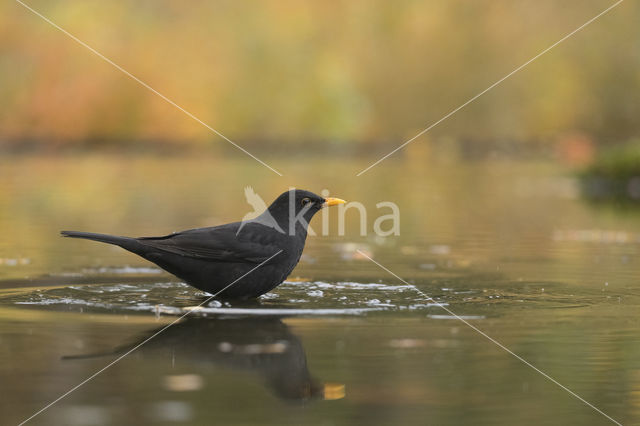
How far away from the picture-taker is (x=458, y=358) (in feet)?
20.6

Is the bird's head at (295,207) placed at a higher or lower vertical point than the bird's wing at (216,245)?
higher

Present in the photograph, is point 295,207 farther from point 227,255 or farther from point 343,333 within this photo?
point 343,333

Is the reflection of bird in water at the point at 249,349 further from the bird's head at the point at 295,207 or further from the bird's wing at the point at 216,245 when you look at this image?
the bird's head at the point at 295,207

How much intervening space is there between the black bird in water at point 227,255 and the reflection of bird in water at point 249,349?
0.93 metres

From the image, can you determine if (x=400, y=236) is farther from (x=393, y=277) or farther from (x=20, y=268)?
(x=20, y=268)

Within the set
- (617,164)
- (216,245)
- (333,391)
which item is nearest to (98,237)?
(216,245)

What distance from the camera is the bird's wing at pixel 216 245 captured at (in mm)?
8500

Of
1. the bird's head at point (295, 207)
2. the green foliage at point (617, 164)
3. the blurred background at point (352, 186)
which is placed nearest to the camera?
the blurred background at point (352, 186)

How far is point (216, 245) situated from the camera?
339 inches

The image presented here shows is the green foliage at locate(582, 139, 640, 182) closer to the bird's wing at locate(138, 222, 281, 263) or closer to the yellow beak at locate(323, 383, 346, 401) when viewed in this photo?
the bird's wing at locate(138, 222, 281, 263)

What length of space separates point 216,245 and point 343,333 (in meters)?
1.89

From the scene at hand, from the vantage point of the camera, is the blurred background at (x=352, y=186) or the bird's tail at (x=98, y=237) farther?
the bird's tail at (x=98, y=237)

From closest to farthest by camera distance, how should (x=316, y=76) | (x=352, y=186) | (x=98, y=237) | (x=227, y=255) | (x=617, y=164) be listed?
(x=98, y=237), (x=227, y=255), (x=617, y=164), (x=352, y=186), (x=316, y=76)

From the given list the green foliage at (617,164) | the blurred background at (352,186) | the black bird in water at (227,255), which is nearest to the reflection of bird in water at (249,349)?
the blurred background at (352,186)
